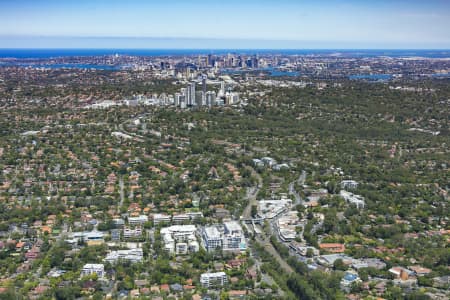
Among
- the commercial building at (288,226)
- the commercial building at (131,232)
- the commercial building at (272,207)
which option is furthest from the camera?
the commercial building at (272,207)

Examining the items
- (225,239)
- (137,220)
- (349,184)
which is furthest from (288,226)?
(349,184)

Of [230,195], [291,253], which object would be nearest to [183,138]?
[230,195]

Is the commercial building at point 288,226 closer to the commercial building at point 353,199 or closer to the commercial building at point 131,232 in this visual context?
the commercial building at point 353,199

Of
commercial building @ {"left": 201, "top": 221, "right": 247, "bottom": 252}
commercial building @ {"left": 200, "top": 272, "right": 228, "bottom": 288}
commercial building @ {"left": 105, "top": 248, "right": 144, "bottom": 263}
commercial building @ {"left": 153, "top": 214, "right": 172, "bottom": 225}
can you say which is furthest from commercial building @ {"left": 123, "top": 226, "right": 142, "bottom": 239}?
commercial building @ {"left": 200, "top": 272, "right": 228, "bottom": 288}

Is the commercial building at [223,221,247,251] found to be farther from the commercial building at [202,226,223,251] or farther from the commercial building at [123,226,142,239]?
the commercial building at [123,226,142,239]

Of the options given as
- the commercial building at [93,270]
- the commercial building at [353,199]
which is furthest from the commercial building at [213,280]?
the commercial building at [353,199]

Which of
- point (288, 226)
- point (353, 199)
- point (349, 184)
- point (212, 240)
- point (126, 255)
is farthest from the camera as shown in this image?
point (349, 184)

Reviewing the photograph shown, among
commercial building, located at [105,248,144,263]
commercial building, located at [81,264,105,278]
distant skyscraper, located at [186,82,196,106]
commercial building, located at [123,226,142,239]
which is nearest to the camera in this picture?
commercial building, located at [81,264,105,278]

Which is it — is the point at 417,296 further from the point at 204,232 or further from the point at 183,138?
the point at 183,138

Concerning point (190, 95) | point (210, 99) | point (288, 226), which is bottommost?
point (288, 226)

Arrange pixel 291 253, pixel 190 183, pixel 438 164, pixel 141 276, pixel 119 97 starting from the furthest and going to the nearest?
1. pixel 119 97
2. pixel 438 164
3. pixel 190 183
4. pixel 291 253
5. pixel 141 276

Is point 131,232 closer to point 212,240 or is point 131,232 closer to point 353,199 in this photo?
point 212,240
